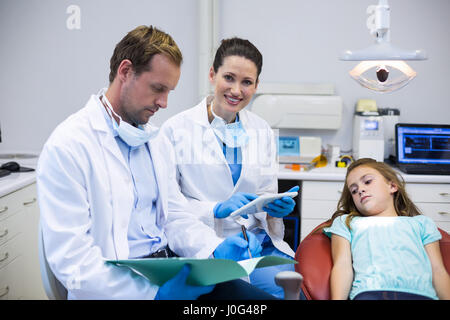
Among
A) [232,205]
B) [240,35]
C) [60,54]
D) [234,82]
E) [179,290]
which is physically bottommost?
[179,290]

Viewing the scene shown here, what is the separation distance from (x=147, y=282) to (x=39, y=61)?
2370 millimetres

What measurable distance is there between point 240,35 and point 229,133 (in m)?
1.36

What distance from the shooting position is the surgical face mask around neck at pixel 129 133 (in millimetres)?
1293

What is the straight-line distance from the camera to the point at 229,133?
1852mm

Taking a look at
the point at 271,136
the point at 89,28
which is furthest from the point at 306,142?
the point at 89,28

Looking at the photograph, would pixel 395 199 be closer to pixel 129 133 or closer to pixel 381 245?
pixel 381 245

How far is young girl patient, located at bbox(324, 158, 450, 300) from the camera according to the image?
148cm

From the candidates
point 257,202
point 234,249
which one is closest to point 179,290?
point 234,249

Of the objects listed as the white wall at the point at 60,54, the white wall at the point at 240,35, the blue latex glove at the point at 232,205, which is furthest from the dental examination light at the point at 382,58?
the white wall at the point at 60,54

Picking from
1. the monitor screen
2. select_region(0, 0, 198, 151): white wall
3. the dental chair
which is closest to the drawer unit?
select_region(0, 0, 198, 151): white wall

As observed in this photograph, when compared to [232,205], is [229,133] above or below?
above

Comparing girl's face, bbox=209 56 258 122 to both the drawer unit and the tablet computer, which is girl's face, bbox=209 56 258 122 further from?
the drawer unit
